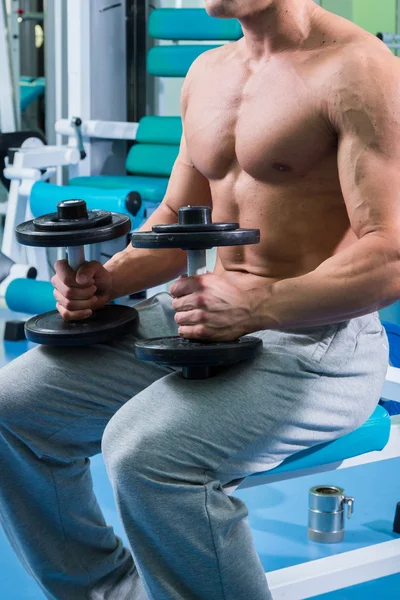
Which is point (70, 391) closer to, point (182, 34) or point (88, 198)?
point (88, 198)

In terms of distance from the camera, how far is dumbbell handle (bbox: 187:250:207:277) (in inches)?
58.8

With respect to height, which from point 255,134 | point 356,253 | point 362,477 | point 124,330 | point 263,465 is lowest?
point 362,477

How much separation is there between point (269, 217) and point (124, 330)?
1.09ft

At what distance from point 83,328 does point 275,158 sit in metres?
0.45

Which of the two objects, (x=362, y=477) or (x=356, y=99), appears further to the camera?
(x=362, y=477)

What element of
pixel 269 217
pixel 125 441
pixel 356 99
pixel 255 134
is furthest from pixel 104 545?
pixel 356 99

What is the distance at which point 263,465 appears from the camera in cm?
154

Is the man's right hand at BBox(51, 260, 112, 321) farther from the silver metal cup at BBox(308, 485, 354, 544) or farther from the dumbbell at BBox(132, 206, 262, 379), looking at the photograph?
the silver metal cup at BBox(308, 485, 354, 544)

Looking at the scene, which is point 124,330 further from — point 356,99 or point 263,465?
point 356,99

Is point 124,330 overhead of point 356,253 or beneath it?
beneath

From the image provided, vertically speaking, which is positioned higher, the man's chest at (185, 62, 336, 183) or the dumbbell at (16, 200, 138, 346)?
the man's chest at (185, 62, 336, 183)

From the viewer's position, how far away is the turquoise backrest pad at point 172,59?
4.42m

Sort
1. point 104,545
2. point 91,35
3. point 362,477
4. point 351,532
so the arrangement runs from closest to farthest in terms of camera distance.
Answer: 1. point 104,545
2. point 351,532
3. point 362,477
4. point 91,35

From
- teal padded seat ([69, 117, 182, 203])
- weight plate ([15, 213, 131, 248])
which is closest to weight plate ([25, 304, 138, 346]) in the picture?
weight plate ([15, 213, 131, 248])
